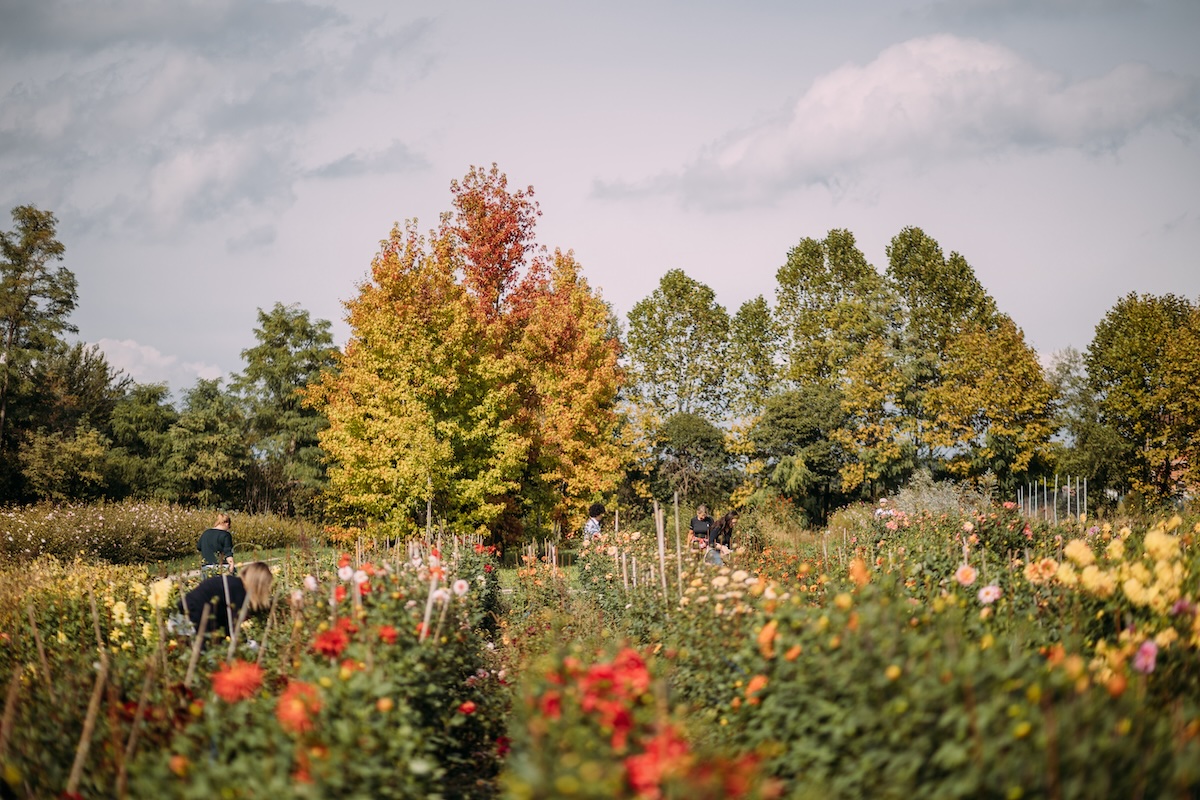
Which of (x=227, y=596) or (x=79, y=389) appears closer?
(x=227, y=596)

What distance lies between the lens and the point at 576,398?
62.4 ft

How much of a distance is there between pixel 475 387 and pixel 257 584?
9.91 m

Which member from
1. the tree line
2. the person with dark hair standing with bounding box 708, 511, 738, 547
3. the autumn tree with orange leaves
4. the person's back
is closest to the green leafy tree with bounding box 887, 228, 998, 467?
the tree line

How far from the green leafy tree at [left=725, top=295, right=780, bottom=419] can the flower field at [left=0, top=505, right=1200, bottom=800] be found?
2386 centimetres

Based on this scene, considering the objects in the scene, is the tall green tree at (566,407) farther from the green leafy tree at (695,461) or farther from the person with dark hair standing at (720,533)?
the green leafy tree at (695,461)

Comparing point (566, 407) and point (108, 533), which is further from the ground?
point (566, 407)

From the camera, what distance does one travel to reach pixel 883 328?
28453 mm

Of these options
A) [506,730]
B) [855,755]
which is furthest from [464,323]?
[855,755]

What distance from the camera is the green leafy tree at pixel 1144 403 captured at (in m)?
23.2

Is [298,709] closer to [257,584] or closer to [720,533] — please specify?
[257,584]

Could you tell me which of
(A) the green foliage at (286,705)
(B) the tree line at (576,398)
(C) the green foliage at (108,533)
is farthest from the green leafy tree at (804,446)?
(A) the green foliage at (286,705)

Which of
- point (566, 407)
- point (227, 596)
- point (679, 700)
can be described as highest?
point (566, 407)

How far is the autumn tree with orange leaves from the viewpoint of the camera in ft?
47.5

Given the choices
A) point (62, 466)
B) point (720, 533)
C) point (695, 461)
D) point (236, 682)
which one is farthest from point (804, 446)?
point (236, 682)
